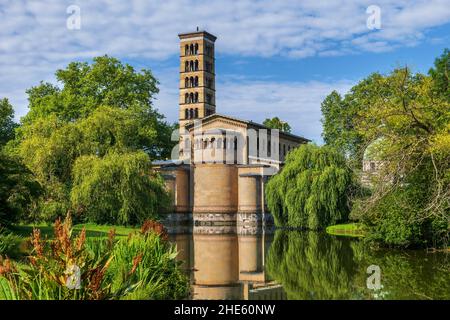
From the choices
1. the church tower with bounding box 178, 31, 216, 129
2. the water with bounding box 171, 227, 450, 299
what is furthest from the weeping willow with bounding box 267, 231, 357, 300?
the church tower with bounding box 178, 31, 216, 129

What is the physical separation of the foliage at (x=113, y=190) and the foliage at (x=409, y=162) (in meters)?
11.9

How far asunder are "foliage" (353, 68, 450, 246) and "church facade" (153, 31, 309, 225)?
20.8m

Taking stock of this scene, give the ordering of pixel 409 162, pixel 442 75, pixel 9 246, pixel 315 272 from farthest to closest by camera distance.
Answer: pixel 442 75 → pixel 409 162 → pixel 315 272 → pixel 9 246

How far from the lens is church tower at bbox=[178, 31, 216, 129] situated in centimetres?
5512

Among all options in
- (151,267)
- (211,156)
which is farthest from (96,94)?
(151,267)

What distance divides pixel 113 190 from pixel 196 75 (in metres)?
29.8

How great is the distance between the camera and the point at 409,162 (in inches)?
717

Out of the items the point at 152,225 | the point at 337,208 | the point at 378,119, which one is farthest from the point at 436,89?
the point at 152,225

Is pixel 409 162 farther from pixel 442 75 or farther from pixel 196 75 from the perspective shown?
pixel 196 75

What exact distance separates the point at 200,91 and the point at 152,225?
4192 cm

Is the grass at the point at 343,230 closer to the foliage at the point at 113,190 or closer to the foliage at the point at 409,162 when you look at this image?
the foliage at the point at 409,162

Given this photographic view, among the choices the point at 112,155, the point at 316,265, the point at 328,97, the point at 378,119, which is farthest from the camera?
the point at 328,97

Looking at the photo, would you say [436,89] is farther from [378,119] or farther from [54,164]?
[54,164]

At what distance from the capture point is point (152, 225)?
14297mm
